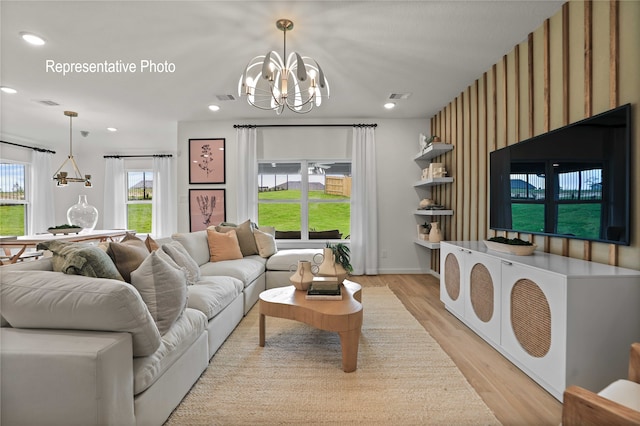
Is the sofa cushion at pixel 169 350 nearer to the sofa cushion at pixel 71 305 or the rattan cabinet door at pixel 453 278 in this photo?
Result: the sofa cushion at pixel 71 305

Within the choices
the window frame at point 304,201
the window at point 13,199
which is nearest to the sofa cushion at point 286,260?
the window frame at point 304,201

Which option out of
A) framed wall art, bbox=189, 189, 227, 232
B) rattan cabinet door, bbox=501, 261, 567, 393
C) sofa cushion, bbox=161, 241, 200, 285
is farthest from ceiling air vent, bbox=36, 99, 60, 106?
rattan cabinet door, bbox=501, 261, 567, 393

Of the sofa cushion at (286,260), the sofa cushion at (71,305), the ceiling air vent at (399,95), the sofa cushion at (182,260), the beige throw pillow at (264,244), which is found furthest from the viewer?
the beige throw pillow at (264,244)

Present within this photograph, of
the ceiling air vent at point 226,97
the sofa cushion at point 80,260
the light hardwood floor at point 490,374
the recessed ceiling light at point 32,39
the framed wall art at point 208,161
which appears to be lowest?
the light hardwood floor at point 490,374

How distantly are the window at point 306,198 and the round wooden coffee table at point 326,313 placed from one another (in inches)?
113

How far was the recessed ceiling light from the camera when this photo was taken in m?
2.59

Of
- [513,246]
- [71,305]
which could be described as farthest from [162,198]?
[513,246]

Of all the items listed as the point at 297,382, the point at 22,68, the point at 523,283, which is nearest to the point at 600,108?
the point at 523,283

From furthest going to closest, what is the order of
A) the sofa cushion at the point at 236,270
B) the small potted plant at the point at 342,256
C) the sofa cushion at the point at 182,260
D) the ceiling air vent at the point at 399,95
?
the ceiling air vent at the point at 399,95
the sofa cushion at the point at 236,270
the small potted plant at the point at 342,256
the sofa cushion at the point at 182,260

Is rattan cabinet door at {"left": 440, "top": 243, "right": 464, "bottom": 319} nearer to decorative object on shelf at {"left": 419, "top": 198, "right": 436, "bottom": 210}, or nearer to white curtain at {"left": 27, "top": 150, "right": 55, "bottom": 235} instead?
decorative object on shelf at {"left": 419, "top": 198, "right": 436, "bottom": 210}

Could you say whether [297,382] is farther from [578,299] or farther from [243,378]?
[578,299]

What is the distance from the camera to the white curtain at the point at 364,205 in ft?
16.5

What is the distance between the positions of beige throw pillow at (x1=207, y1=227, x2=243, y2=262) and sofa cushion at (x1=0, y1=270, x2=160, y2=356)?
2.42m

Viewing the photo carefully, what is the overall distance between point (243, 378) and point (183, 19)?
2.68 m
